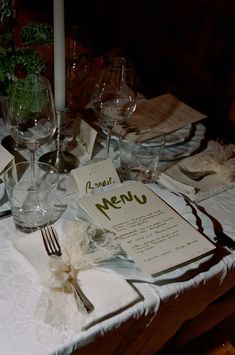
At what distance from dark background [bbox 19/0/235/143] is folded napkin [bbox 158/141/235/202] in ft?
1.71

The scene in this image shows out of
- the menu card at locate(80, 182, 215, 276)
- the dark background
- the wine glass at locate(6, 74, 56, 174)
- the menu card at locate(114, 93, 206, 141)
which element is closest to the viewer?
the menu card at locate(80, 182, 215, 276)

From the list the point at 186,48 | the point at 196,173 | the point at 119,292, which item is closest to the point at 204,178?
the point at 196,173

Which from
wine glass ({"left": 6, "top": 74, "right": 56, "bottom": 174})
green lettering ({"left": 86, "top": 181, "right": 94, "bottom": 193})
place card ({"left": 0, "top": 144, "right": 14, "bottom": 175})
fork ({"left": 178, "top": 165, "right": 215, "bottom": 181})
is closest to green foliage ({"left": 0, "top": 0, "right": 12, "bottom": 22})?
wine glass ({"left": 6, "top": 74, "right": 56, "bottom": 174})

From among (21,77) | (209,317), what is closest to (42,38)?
(21,77)

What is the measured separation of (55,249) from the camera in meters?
0.73

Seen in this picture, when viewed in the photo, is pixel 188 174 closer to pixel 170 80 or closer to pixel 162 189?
pixel 162 189

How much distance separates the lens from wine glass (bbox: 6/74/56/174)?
824 millimetres

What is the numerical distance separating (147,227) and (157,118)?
469 millimetres

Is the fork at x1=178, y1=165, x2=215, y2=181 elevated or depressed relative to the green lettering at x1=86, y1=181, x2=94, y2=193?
depressed

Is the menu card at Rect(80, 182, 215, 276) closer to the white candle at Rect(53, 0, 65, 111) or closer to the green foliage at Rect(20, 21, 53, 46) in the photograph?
the white candle at Rect(53, 0, 65, 111)

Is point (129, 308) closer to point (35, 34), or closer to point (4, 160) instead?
point (4, 160)

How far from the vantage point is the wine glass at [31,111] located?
82 cm

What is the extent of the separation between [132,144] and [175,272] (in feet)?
1.25

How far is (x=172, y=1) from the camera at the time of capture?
1.88 meters
